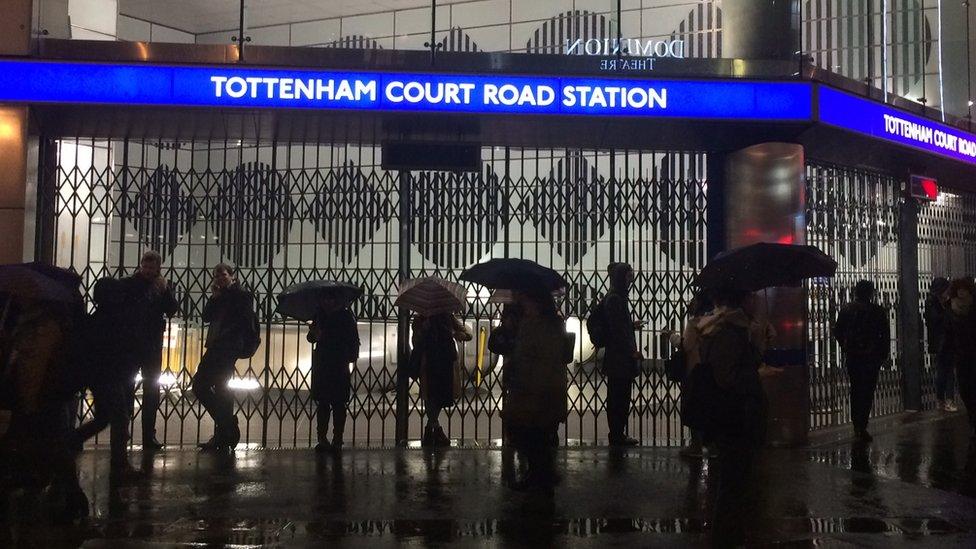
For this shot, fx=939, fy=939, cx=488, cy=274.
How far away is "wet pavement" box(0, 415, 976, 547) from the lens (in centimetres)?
596

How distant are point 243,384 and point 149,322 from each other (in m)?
3.75

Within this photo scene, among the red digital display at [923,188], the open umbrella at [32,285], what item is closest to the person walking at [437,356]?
the open umbrella at [32,285]

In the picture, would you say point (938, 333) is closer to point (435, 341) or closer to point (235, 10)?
point (435, 341)

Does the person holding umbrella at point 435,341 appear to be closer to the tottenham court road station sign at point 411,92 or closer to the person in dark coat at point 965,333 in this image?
the tottenham court road station sign at point 411,92

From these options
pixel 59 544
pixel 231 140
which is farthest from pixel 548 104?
pixel 59 544

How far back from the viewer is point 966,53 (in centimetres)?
1566

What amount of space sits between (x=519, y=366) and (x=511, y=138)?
14.6 feet

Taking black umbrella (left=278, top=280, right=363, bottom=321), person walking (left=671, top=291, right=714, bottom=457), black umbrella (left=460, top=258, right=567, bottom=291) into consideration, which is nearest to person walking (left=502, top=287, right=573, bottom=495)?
black umbrella (left=460, top=258, right=567, bottom=291)

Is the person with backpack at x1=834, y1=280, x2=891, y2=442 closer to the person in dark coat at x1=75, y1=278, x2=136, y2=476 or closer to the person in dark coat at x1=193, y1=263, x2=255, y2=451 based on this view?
the person in dark coat at x1=193, y1=263, x2=255, y2=451

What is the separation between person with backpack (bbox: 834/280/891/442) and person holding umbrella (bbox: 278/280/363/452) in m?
5.22

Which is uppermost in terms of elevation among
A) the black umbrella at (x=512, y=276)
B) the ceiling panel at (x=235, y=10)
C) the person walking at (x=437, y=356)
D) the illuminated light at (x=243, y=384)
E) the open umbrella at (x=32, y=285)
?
the ceiling panel at (x=235, y=10)

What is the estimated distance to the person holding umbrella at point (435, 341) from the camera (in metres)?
9.45

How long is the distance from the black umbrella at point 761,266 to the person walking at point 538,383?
142cm

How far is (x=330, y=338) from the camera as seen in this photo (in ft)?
30.9
